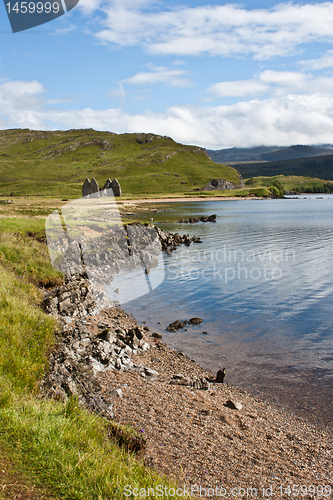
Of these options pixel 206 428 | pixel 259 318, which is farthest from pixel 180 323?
pixel 206 428

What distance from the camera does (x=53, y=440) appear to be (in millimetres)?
5574

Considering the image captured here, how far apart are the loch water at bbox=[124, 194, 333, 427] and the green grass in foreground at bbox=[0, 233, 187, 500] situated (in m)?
7.48

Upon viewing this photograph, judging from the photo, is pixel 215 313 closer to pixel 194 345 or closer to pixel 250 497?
pixel 194 345

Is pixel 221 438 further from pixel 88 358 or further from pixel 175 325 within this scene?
pixel 175 325

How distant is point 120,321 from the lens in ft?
61.4

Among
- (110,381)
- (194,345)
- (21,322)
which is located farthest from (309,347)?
(21,322)

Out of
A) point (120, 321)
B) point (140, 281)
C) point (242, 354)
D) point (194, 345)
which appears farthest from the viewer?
point (140, 281)

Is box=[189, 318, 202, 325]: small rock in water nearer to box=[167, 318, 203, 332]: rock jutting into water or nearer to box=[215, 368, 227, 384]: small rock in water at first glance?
box=[167, 318, 203, 332]: rock jutting into water

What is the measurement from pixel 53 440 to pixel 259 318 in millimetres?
15935

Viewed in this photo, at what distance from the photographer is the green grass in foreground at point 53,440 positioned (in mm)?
4859

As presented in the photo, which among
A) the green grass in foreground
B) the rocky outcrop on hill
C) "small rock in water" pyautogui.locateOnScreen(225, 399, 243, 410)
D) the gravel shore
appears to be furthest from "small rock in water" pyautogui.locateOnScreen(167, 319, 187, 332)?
the green grass in foreground

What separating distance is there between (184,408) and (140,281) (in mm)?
18499

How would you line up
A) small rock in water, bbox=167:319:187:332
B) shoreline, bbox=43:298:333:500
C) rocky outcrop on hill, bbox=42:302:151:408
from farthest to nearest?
small rock in water, bbox=167:319:187:332
rocky outcrop on hill, bbox=42:302:151:408
shoreline, bbox=43:298:333:500

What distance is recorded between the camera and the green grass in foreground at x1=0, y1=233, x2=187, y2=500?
486cm
